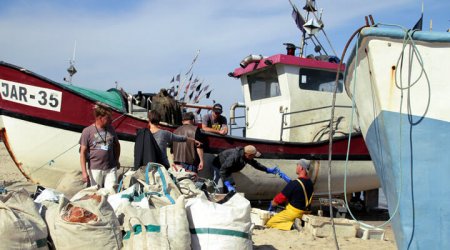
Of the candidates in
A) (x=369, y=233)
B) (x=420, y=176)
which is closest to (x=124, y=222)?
(x=420, y=176)

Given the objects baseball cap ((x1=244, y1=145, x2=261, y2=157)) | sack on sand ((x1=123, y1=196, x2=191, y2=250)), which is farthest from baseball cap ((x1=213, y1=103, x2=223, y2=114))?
sack on sand ((x1=123, y1=196, x2=191, y2=250))

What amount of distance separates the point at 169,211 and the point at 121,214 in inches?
16.5

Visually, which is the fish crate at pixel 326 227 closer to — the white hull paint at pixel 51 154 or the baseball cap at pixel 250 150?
the baseball cap at pixel 250 150

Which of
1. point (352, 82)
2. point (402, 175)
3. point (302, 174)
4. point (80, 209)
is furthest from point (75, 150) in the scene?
point (402, 175)

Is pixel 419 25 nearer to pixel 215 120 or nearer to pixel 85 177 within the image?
pixel 85 177

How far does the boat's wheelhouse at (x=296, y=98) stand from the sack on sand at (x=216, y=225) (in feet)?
16.8

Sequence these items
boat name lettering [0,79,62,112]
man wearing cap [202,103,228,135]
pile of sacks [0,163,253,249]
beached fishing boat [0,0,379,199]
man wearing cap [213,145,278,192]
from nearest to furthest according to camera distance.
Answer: pile of sacks [0,163,253,249] → boat name lettering [0,79,62,112] → beached fishing boat [0,0,379,199] → man wearing cap [213,145,278,192] → man wearing cap [202,103,228,135]

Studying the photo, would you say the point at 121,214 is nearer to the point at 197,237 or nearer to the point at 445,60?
the point at 197,237

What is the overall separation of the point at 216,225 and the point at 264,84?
20.3 ft

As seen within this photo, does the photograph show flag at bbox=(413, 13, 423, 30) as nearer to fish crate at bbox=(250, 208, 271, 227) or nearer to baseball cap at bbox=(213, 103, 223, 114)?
fish crate at bbox=(250, 208, 271, 227)

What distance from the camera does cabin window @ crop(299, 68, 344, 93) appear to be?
30.6 ft

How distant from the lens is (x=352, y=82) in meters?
4.56

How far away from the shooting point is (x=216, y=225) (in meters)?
3.82

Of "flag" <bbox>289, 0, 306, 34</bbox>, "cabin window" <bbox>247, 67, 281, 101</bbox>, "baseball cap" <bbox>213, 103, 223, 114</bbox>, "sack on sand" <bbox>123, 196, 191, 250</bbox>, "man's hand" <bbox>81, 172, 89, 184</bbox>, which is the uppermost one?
"flag" <bbox>289, 0, 306, 34</bbox>
